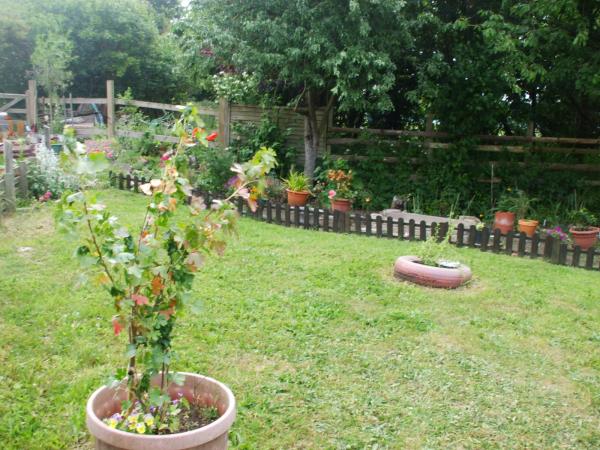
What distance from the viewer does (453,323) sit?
5.26 metres

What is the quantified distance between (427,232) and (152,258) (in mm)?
6760

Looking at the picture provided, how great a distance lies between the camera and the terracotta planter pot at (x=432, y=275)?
6.16 meters

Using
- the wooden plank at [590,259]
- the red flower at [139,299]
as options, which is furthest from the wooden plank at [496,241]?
the red flower at [139,299]

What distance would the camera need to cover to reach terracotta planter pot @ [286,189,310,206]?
1092 cm

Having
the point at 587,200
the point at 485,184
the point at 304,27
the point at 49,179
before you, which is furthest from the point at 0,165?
the point at 587,200

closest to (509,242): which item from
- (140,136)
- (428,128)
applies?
(428,128)

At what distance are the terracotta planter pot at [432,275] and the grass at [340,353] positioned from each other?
5.6 inches

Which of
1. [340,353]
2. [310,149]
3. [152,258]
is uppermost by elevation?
[310,149]

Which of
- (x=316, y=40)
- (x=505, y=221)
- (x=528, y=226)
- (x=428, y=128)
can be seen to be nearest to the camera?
(x=528, y=226)

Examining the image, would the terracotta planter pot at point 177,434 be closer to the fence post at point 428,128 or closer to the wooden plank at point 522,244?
the wooden plank at point 522,244

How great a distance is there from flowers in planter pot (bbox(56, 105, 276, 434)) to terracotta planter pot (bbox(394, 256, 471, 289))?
3.67m

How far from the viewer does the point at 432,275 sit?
6.16m

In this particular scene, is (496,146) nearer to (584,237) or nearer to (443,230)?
(584,237)

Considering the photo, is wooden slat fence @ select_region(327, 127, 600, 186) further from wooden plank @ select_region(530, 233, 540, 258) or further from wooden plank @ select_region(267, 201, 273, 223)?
wooden plank @ select_region(530, 233, 540, 258)
